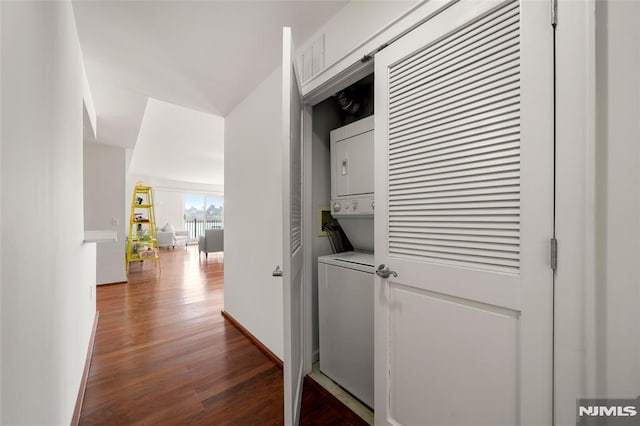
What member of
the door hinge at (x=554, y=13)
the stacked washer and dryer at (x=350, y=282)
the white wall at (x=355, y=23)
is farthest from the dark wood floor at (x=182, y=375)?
the white wall at (x=355, y=23)

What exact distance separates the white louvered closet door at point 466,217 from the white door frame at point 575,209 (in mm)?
29

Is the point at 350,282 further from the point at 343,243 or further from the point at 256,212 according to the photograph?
the point at 256,212

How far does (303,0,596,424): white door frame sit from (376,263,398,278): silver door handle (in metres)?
0.58

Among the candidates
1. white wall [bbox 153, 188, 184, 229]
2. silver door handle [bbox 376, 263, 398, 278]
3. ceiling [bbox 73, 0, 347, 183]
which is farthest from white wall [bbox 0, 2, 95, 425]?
white wall [bbox 153, 188, 184, 229]

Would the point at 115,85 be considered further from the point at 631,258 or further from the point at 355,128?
the point at 631,258

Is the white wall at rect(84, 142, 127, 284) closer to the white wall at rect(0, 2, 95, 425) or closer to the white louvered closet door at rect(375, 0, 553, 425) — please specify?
the white wall at rect(0, 2, 95, 425)

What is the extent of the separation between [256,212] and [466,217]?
172 cm

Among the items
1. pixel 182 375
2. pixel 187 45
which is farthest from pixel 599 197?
pixel 182 375

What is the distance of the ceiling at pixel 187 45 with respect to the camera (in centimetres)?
148

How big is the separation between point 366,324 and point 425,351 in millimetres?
470

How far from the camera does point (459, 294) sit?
1.00 metres

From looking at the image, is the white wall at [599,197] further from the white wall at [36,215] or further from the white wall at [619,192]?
the white wall at [36,215]

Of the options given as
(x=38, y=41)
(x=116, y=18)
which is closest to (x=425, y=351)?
(x=38, y=41)

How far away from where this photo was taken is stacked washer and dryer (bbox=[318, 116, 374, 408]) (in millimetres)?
1556
